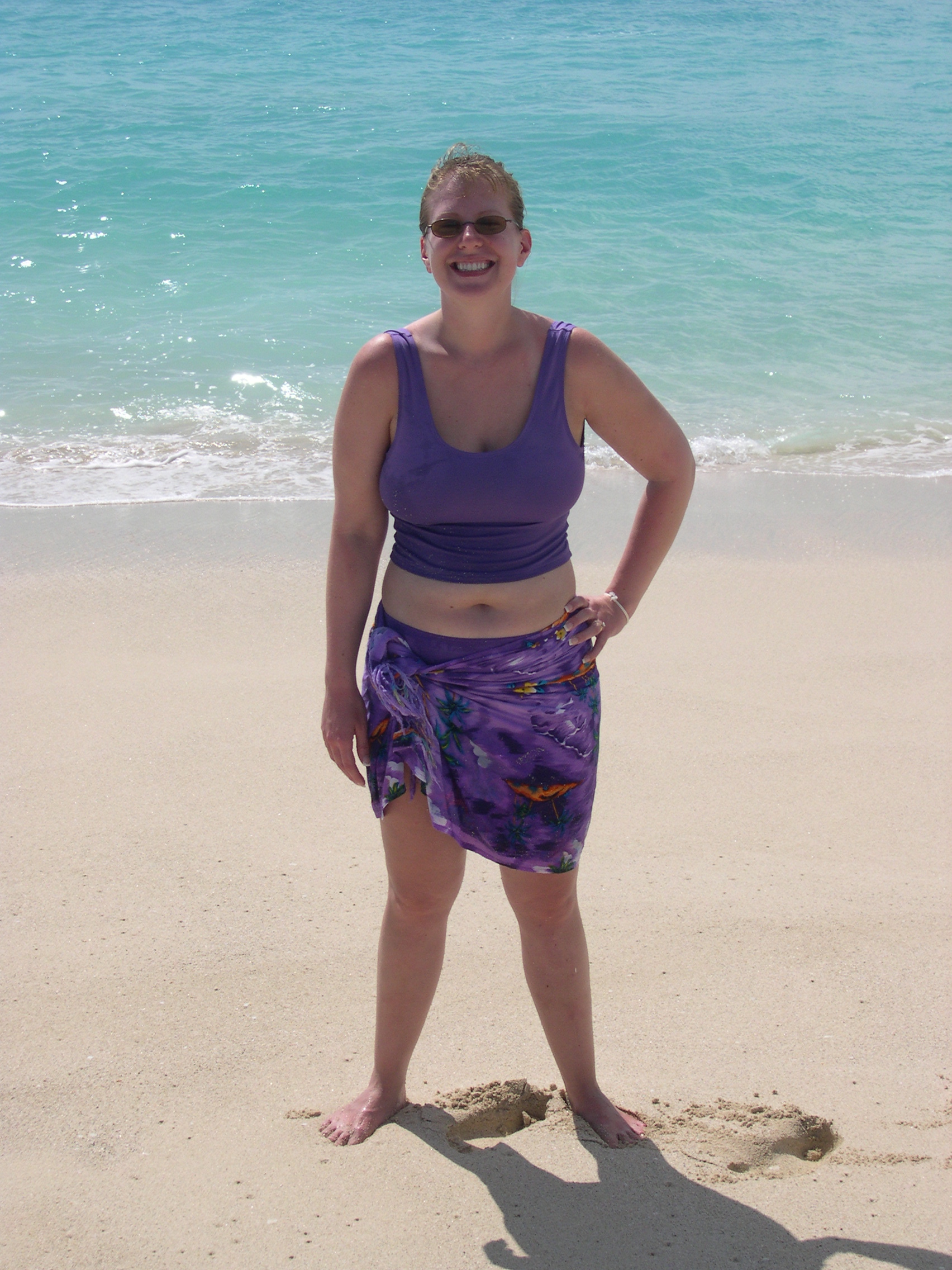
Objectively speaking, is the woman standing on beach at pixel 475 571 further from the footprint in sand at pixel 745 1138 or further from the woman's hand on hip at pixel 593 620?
the footprint in sand at pixel 745 1138

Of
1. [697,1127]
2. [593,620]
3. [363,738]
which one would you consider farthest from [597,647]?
[697,1127]

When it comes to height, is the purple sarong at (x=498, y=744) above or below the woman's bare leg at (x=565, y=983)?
above

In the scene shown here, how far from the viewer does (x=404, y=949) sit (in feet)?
7.22

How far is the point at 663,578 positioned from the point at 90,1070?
3.33 metres

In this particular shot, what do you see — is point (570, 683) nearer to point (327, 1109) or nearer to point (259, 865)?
point (327, 1109)

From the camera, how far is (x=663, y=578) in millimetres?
4965

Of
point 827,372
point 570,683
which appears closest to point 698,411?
point 827,372

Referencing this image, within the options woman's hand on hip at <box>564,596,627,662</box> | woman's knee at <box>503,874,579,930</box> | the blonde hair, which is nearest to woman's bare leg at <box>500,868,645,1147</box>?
woman's knee at <box>503,874,579,930</box>

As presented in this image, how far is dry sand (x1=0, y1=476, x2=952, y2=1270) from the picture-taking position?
202 cm

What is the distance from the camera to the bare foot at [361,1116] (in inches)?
87.9

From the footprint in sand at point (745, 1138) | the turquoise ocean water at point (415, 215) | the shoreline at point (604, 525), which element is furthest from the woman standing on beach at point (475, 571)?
the turquoise ocean water at point (415, 215)

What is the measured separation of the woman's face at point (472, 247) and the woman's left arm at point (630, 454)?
0.19 metres

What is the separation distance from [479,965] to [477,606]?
1190 millimetres

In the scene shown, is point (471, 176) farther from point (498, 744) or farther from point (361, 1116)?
point (361, 1116)
